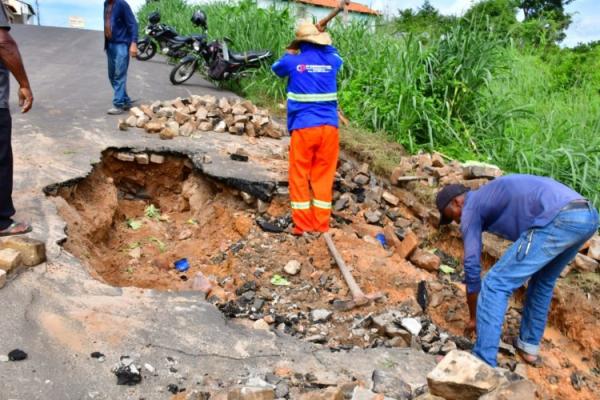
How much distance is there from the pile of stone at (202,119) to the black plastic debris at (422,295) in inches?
134

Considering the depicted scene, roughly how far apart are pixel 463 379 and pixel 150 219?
4.01 metres

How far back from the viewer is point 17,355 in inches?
93.1

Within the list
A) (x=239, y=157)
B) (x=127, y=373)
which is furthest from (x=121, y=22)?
(x=127, y=373)

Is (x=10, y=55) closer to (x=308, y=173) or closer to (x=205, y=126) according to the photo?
(x=308, y=173)

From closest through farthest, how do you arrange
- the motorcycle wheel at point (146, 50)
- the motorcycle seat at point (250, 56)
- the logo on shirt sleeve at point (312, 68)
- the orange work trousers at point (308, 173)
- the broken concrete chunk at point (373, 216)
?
1. the logo on shirt sleeve at point (312, 68)
2. the orange work trousers at point (308, 173)
3. the broken concrete chunk at point (373, 216)
4. the motorcycle seat at point (250, 56)
5. the motorcycle wheel at point (146, 50)

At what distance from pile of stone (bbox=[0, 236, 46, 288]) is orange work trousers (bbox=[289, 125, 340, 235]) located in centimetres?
207

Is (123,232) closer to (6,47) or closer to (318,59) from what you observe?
(6,47)

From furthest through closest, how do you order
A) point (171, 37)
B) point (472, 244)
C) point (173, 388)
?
point (171, 37) < point (472, 244) < point (173, 388)

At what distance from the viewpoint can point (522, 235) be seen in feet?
9.38

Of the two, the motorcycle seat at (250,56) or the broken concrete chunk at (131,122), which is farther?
the motorcycle seat at (250,56)

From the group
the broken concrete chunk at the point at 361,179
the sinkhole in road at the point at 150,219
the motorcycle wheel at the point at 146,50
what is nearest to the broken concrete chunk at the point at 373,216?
the broken concrete chunk at the point at 361,179

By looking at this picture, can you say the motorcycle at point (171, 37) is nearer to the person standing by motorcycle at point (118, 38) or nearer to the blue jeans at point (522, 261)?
the person standing by motorcycle at point (118, 38)

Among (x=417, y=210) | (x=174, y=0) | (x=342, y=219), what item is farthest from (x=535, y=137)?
(x=174, y=0)

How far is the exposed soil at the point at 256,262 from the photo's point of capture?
3352 millimetres
